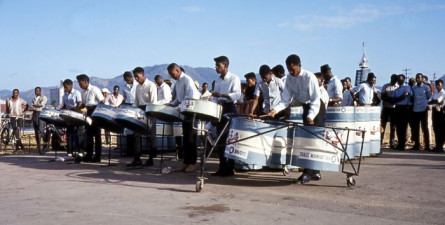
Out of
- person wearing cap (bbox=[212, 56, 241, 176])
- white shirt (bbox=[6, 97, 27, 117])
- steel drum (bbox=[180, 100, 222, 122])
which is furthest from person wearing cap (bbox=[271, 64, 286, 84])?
white shirt (bbox=[6, 97, 27, 117])

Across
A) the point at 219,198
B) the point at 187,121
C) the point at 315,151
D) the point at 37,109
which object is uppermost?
the point at 37,109

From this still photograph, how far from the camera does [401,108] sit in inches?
506

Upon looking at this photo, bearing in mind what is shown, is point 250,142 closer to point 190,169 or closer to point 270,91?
point 190,169

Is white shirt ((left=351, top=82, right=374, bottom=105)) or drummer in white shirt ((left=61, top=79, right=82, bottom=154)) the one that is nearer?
drummer in white shirt ((left=61, top=79, right=82, bottom=154))

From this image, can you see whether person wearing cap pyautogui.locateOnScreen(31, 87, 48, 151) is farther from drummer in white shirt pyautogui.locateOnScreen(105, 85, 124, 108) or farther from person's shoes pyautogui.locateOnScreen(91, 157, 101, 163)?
person's shoes pyautogui.locateOnScreen(91, 157, 101, 163)

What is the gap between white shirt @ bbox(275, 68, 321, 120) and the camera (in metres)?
7.06

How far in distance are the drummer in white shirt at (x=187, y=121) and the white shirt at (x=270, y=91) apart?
1.67 metres

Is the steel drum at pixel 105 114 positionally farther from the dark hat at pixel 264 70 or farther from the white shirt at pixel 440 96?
the white shirt at pixel 440 96

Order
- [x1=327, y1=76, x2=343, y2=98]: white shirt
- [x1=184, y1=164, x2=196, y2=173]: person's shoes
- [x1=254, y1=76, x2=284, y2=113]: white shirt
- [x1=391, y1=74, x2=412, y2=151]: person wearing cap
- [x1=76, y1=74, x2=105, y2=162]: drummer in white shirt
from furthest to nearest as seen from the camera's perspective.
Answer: [x1=391, y1=74, x2=412, y2=151]: person wearing cap
[x1=327, y1=76, x2=343, y2=98]: white shirt
[x1=76, y1=74, x2=105, y2=162]: drummer in white shirt
[x1=254, y1=76, x2=284, y2=113]: white shirt
[x1=184, y1=164, x2=196, y2=173]: person's shoes

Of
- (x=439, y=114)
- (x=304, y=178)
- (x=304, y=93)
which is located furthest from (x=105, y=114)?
(x=439, y=114)

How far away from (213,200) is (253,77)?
15.2 ft

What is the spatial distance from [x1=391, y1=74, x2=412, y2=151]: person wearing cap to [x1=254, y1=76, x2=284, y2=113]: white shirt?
4.58 m

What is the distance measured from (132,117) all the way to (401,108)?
7.58 m

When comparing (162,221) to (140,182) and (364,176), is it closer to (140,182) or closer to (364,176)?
(140,182)
